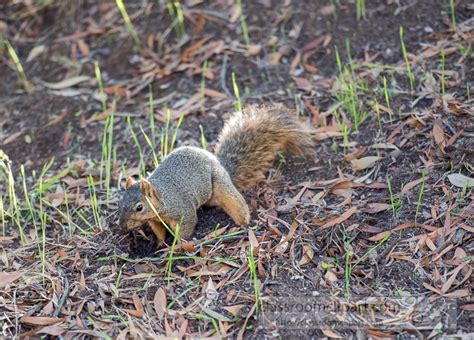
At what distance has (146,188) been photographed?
4625 millimetres

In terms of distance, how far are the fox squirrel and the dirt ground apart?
0.14m

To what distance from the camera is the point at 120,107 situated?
647cm

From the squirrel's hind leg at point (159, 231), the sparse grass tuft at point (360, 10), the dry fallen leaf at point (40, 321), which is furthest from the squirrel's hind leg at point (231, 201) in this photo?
the sparse grass tuft at point (360, 10)

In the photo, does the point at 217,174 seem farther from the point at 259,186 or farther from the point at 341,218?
the point at 341,218

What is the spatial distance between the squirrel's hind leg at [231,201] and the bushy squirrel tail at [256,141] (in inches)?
10.8

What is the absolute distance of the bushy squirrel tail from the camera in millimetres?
5242

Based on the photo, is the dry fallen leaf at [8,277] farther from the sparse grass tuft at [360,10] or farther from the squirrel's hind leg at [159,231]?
the sparse grass tuft at [360,10]

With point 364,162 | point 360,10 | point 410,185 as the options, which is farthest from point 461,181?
point 360,10

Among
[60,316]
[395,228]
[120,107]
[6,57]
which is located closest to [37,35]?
[6,57]

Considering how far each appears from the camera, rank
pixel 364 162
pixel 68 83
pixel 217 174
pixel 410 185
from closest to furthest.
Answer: pixel 410 185
pixel 217 174
pixel 364 162
pixel 68 83

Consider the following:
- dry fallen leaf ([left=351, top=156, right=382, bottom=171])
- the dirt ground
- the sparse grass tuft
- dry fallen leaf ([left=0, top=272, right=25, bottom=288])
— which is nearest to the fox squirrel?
the dirt ground

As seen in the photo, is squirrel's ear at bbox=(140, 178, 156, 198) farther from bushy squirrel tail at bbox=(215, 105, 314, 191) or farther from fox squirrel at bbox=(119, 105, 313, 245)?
bushy squirrel tail at bbox=(215, 105, 314, 191)

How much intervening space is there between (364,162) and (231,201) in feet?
3.57

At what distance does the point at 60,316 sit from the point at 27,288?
395 millimetres
